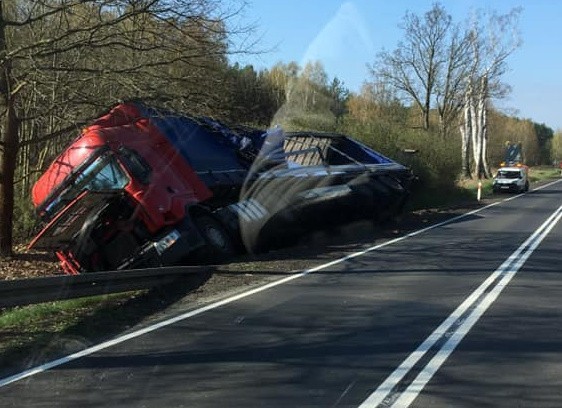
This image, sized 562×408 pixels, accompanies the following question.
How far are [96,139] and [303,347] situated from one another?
7.62 m

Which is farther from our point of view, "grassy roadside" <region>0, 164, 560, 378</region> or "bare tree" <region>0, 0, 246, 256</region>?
"bare tree" <region>0, 0, 246, 256</region>

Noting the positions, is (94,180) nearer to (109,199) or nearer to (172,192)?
(109,199)

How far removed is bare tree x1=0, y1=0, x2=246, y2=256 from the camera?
1320 cm

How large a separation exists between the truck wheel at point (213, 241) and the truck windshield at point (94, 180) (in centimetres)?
174

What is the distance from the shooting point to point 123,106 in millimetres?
13602

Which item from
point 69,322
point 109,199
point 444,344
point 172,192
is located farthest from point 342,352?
point 109,199

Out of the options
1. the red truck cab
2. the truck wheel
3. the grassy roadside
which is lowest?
the grassy roadside

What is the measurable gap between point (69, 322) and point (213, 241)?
215 inches

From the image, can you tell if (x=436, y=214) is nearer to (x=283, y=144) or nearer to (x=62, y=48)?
(x=283, y=144)

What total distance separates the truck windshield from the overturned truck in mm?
18

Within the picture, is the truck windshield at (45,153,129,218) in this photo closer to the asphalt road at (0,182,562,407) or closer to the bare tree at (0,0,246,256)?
the bare tree at (0,0,246,256)

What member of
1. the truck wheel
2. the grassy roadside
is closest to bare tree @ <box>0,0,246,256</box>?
the truck wheel

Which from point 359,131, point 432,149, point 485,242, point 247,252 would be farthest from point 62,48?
point 432,149

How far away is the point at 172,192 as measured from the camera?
12320 mm
